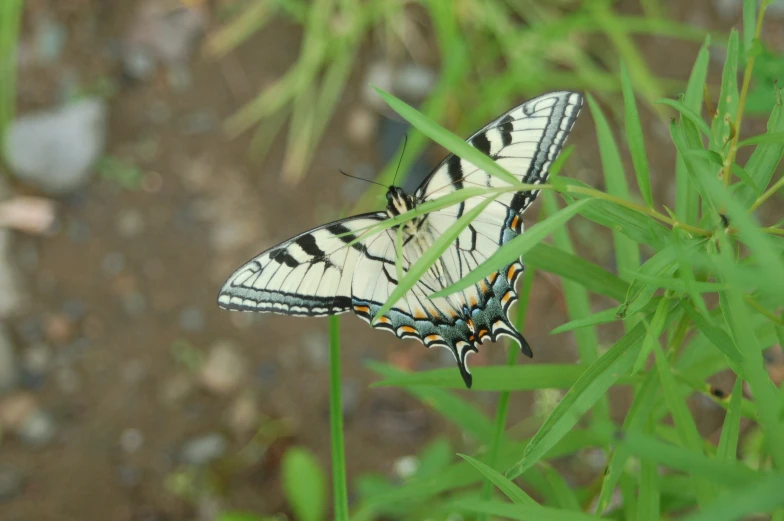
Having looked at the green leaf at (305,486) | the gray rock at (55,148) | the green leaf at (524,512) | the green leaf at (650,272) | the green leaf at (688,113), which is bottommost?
the green leaf at (305,486)

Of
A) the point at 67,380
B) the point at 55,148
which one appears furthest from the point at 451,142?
the point at 55,148

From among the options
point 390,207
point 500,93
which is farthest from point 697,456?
point 500,93

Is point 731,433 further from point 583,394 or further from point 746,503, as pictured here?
point 746,503

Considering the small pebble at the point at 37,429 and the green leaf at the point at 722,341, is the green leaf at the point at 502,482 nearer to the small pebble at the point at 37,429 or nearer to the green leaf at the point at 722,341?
the green leaf at the point at 722,341

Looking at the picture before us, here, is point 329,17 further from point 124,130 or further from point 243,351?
point 243,351

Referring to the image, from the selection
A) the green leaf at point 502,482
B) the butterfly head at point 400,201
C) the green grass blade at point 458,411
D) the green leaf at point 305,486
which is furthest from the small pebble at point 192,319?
the green leaf at point 502,482

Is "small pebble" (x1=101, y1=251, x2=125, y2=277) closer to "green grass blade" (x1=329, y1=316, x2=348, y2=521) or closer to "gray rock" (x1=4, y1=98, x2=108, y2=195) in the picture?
"gray rock" (x1=4, y1=98, x2=108, y2=195)

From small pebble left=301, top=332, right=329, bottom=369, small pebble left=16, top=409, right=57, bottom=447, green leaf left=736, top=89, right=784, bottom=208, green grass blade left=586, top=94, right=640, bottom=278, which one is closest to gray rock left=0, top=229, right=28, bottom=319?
small pebble left=16, top=409, right=57, bottom=447
